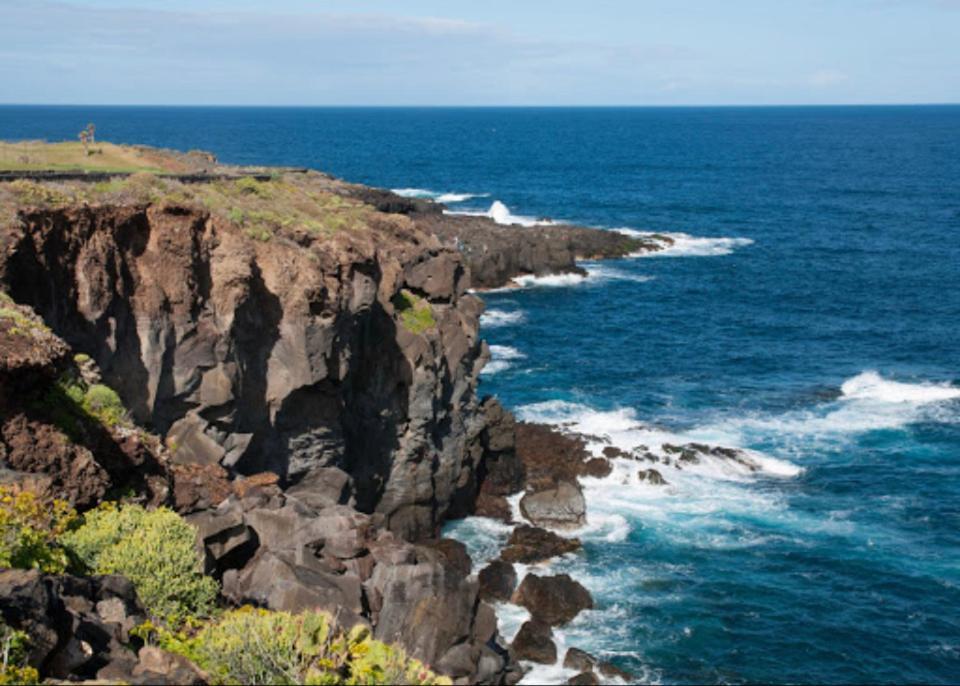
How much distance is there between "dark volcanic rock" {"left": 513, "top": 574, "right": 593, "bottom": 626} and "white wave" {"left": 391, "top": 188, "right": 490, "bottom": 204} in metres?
115

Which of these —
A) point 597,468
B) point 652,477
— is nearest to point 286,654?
point 652,477

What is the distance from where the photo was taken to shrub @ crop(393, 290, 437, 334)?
47469 mm

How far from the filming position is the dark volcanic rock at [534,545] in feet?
146

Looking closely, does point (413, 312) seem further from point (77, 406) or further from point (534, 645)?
point (77, 406)

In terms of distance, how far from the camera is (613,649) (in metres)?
37.6

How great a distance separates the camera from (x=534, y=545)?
150 feet

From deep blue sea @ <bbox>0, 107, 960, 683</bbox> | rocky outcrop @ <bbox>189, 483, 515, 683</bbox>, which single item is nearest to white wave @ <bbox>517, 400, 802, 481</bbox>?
deep blue sea @ <bbox>0, 107, 960, 683</bbox>

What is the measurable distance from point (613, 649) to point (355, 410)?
1549cm

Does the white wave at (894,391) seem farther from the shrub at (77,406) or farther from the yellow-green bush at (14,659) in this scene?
the yellow-green bush at (14,659)

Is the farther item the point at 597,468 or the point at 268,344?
the point at 597,468

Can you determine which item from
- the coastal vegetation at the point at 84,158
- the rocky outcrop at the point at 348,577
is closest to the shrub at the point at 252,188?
the coastal vegetation at the point at 84,158

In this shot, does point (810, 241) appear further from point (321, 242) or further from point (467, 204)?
point (321, 242)

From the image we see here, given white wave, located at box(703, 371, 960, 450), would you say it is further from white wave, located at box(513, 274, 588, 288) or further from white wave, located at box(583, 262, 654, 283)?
white wave, located at box(513, 274, 588, 288)

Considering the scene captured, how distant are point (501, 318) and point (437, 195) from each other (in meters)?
74.8
